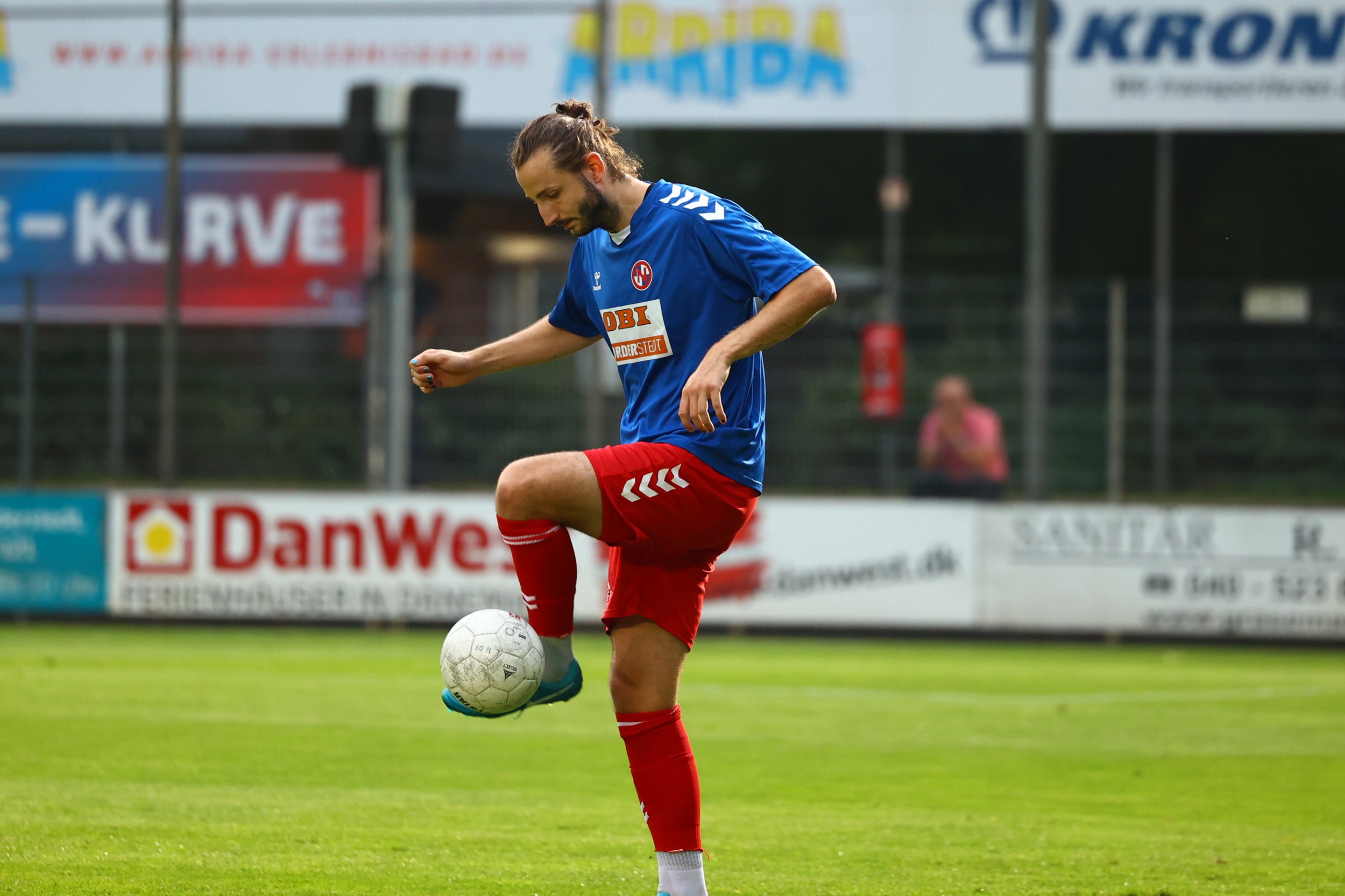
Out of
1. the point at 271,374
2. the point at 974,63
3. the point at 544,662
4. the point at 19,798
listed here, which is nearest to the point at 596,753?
the point at 19,798

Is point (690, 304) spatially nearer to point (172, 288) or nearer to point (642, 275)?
point (642, 275)

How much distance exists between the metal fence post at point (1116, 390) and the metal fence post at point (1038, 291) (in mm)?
533

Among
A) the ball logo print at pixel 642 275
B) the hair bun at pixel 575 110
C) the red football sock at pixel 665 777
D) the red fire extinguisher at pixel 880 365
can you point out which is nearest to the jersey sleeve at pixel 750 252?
the ball logo print at pixel 642 275

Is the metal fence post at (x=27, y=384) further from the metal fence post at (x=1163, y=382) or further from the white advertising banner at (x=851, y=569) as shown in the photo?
the metal fence post at (x=1163, y=382)

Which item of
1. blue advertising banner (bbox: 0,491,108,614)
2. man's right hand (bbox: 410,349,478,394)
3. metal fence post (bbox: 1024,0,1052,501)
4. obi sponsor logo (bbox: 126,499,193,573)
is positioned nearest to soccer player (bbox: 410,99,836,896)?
man's right hand (bbox: 410,349,478,394)

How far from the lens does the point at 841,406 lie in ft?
46.7

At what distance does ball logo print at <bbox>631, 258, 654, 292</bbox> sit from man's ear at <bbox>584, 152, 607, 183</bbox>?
0.24 metres

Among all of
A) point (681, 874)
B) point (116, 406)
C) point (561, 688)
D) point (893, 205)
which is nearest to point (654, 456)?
point (561, 688)

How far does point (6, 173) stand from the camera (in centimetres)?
1881

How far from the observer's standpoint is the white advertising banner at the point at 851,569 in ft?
42.8

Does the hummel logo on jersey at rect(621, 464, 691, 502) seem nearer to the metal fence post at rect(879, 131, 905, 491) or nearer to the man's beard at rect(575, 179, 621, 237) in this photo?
the man's beard at rect(575, 179, 621, 237)

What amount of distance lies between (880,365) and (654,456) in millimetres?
10231

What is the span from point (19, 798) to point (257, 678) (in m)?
4.05

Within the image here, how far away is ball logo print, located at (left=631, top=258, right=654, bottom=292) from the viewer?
4.27 metres
